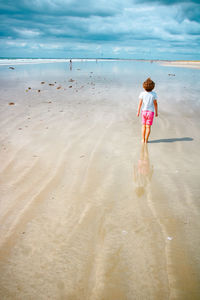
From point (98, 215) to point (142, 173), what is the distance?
138cm

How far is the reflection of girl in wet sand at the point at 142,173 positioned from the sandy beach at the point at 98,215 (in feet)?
0.05

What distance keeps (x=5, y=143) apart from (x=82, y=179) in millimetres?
2372

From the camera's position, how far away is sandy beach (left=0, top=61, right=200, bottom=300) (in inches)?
74.5

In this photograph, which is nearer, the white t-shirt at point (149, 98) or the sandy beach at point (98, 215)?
the sandy beach at point (98, 215)

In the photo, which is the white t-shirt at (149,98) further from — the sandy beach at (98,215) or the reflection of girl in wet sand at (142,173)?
the reflection of girl in wet sand at (142,173)

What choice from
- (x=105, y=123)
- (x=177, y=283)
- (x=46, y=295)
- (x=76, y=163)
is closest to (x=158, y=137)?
(x=105, y=123)

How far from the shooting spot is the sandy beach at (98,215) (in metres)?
1.89

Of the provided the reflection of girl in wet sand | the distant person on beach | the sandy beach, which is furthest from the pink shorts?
the reflection of girl in wet sand

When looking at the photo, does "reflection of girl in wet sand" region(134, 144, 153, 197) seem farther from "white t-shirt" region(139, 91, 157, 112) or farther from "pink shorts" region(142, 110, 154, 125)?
"white t-shirt" region(139, 91, 157, 112)

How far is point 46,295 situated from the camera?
1777mm

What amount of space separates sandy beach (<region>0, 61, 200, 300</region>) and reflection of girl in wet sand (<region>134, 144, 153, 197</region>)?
0.02 meters

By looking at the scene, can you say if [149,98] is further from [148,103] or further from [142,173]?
[142,173]

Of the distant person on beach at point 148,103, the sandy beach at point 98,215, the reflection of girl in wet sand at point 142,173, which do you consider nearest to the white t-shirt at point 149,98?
the distant person on beach at point 148,103

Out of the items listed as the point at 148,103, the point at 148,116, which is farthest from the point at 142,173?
the point at 148,103
